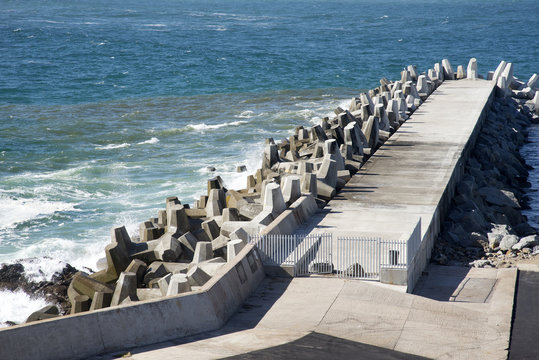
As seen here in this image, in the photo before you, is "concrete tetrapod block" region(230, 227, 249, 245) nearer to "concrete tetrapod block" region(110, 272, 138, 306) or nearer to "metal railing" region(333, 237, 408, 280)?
"metal railing" region(333, 237, 408, 280)

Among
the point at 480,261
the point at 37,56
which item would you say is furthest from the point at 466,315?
the point at 37,56

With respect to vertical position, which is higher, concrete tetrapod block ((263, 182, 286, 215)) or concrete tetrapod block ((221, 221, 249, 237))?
concrete tetrapod block ((263, 182, 286, 215))

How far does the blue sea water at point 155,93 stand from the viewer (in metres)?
22.1

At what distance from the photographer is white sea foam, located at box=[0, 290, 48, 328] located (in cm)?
1385

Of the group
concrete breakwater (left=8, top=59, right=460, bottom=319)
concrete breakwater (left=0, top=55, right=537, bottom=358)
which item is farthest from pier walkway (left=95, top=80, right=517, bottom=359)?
concrete breakwater (left=8, top=59, right=460, bottom=319)

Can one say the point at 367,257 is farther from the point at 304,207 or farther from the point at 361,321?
the point at 304,207

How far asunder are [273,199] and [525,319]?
4900mm

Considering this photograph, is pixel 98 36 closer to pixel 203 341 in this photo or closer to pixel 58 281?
pixel 58 281

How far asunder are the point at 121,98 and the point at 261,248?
2948 cm

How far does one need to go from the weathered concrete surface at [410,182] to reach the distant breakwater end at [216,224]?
413 millimetres

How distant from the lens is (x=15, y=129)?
33344 millimetres

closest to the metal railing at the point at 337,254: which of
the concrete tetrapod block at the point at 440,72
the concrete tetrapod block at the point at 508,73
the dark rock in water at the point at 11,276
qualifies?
the dark rock in water at the point at 11,276

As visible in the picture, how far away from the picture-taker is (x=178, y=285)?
38.2ft

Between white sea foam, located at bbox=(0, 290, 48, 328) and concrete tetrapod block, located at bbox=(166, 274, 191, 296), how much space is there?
326 centimetres
